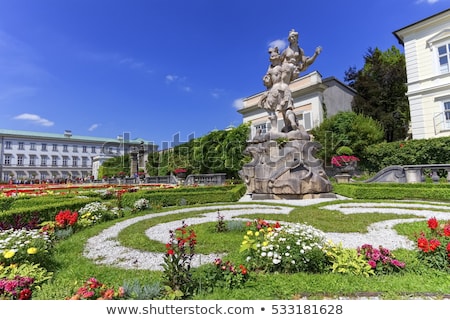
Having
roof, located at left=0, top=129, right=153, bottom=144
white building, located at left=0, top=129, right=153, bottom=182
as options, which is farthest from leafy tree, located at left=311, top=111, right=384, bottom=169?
roof, located at left=0, top=129, right=153, bottom=144

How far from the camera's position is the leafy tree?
23734 mm

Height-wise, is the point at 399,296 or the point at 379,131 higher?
the point at 379,131

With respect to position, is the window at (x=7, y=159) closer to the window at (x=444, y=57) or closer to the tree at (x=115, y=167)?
the tree at (x=115, y=167)

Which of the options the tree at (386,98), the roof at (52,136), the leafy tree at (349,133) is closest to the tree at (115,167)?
the roof at (52,136)

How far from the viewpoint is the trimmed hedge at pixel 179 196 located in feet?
34.6

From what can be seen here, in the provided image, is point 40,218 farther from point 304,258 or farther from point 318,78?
point 318,78

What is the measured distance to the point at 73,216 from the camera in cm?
665

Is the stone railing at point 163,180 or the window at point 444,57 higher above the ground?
the window at point 444,57

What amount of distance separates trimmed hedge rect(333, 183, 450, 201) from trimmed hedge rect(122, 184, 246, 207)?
5.62 meters

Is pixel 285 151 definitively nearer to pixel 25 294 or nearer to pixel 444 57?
pixel 25 294

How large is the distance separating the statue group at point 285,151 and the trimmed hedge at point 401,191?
3.92ft
